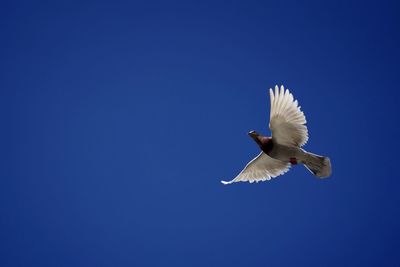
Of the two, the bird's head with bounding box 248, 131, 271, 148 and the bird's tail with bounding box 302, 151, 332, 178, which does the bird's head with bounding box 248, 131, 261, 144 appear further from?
the bird's tail with bounding box 302, 151, 332, 178

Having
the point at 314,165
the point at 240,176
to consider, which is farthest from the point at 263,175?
the point at 314,165

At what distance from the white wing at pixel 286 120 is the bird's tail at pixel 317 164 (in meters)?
0.17

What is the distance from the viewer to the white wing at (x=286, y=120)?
5953 millimetres

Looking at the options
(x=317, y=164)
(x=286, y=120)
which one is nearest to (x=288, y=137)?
(x=286, y=120)

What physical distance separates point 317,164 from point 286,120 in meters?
0.64

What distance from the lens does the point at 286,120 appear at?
6.04 meters

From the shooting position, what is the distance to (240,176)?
23.4ft

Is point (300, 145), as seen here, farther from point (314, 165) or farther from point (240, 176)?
point (240, 176)

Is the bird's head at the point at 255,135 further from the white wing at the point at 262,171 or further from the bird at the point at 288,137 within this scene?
the white wing at the point at 262,171

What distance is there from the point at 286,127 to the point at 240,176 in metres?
1.29

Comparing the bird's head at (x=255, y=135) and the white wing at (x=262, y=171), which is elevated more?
the white wing at (x=262, y=171)

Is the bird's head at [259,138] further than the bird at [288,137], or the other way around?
the bird's head at [259,138]

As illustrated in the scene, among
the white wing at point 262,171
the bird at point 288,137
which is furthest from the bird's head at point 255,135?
the white wing at point 262,171

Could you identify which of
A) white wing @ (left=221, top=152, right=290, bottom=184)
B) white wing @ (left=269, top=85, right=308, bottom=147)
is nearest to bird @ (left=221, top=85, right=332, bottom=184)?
white wing @ (left=269, top=85, right=308, bottom=147)
